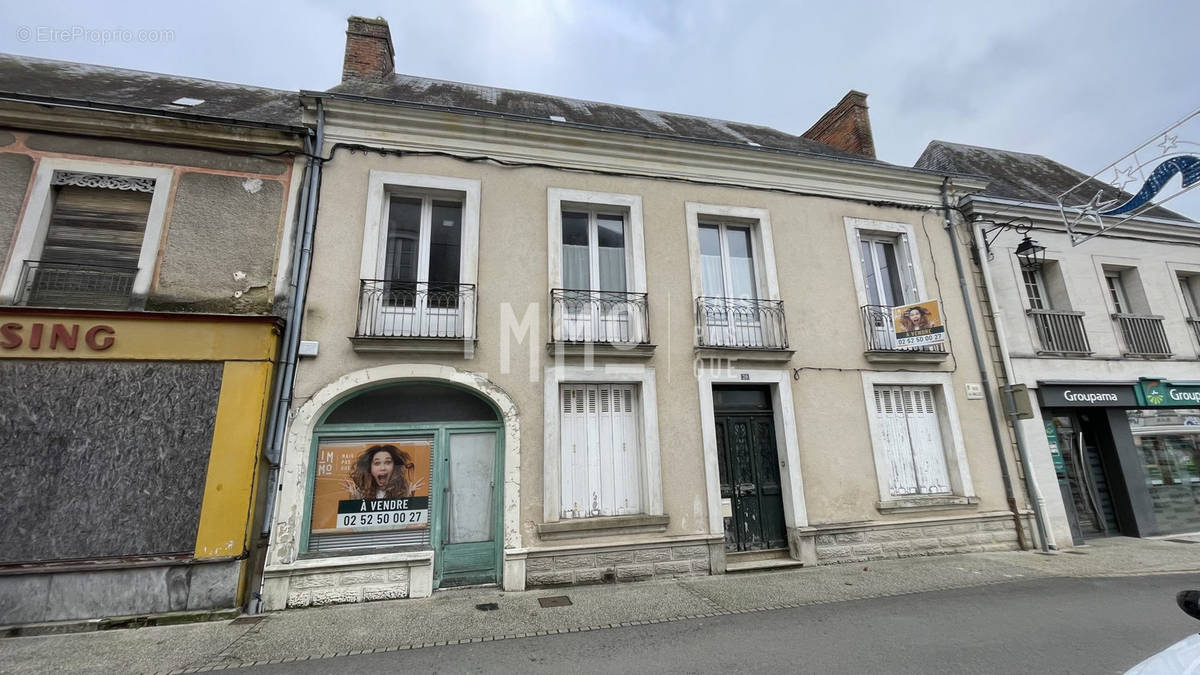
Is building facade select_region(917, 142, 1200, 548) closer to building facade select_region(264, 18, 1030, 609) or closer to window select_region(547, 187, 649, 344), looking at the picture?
building facade select_region(264, 18, 1030, 609)

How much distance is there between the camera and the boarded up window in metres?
7.32

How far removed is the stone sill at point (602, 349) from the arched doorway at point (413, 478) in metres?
1.11

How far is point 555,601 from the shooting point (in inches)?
207

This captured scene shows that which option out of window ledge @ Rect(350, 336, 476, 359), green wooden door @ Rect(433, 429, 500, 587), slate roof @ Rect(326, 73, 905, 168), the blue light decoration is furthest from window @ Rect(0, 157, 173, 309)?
the blue light decoration

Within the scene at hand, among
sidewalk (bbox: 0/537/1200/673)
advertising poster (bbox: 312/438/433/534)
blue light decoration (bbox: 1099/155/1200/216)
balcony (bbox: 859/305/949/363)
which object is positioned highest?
blue light decoration (bbox: 1099/155/1200/216)

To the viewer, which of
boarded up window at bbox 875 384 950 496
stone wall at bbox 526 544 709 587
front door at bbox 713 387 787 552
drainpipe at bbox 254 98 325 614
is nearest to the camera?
drainpipe at bbox 254 98 325 614

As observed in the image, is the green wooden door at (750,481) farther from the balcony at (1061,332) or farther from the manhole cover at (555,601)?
the balcony at (1061,332)

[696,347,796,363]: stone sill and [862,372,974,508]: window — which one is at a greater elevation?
[696,347,796,363]: stone sill

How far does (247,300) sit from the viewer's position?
5840 mm

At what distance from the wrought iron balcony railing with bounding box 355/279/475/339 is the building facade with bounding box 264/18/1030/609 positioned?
0.09ft

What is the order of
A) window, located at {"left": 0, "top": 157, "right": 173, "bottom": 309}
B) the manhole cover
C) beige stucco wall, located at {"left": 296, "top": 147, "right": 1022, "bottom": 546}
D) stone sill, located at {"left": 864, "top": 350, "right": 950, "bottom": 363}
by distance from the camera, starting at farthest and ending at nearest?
stone sill, located at {"left": 864, "top": 350, "right": 950, "bottom": 363}
beige stucco wall, located at {"left": 296, "top": 147, "right": 1022, "bottom": 546}
window, located at {"left": 0, "top": 157, "right": 173, "bottom": 309}
the manhole cover

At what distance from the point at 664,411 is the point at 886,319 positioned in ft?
13.4

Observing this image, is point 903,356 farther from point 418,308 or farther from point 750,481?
point 418,308

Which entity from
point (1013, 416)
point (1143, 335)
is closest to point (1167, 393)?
point (1143, 335)
